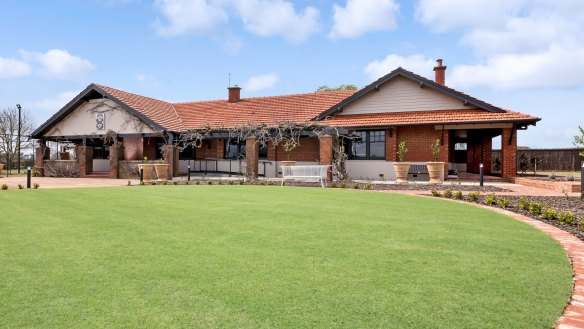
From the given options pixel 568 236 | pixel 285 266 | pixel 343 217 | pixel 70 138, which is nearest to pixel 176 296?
pixel 285 266

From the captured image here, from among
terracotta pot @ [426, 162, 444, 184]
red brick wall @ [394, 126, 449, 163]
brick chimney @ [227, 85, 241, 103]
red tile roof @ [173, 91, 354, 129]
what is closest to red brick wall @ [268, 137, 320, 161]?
red tile roof @ [173, 91, 354, 129]

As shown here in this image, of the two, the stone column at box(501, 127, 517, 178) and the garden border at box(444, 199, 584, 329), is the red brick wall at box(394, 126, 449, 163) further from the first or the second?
the garden border at box(444, 199, 584, 329)

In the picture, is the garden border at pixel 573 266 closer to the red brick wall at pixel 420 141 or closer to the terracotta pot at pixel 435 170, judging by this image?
the terracotta pot at pixel 435 170

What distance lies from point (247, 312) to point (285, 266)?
117cm

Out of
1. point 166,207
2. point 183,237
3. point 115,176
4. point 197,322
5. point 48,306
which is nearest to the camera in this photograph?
point 197,322

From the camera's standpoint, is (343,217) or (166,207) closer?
(343,217)

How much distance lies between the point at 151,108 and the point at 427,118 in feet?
56.2

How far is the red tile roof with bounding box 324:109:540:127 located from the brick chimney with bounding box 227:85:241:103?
8370 millimetres

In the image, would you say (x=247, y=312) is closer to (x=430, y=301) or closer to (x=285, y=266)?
(x=285, y=266)

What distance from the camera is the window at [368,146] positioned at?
2047cm

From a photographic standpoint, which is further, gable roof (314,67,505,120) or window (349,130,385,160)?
window (349,130,385,160)

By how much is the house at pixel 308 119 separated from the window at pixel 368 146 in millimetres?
50

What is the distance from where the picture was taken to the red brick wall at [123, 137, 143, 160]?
84.3 feet

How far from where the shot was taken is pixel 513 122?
17344 millimetres
